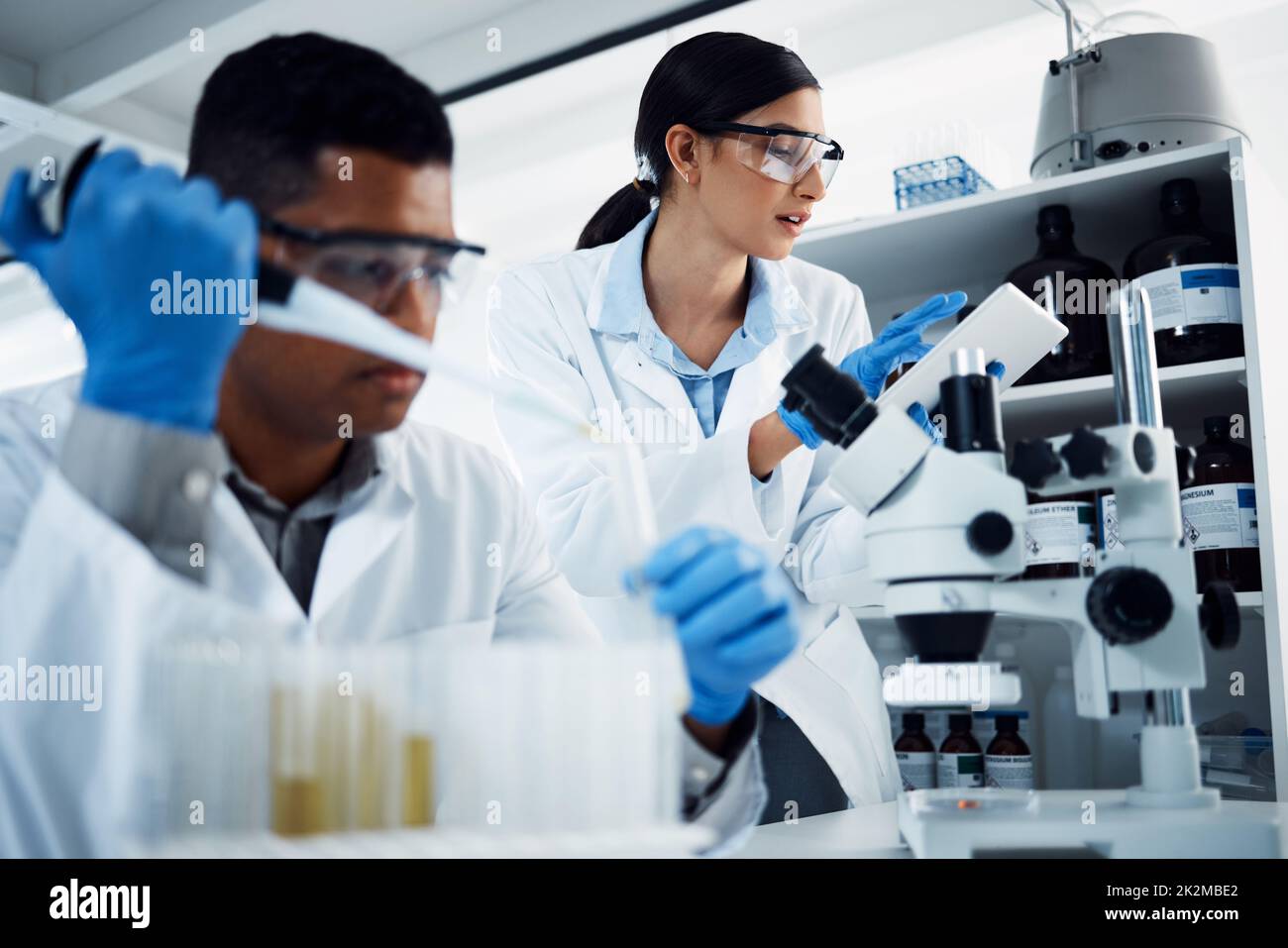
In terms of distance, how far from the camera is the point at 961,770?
6.16ft

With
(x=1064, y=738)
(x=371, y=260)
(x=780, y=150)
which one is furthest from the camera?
(x=1064, y=738)

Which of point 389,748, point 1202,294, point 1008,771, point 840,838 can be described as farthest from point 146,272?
point 1008,771

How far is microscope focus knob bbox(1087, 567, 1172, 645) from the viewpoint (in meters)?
0.82

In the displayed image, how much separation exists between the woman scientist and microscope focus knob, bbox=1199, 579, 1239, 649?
50 cm

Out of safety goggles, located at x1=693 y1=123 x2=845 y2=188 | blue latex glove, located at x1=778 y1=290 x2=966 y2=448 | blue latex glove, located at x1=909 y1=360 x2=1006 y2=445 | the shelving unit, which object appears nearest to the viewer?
blue latex glove, located at x1=909 y1=360 x2=1006 y2=445

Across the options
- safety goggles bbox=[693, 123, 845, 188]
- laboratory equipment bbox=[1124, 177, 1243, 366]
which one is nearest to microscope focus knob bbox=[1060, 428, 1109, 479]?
safety goggles bbox=[693, 123, 845, 188]

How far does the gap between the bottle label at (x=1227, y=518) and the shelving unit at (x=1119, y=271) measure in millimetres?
27

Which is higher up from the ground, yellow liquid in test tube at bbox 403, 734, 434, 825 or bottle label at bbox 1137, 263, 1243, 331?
bottle label at bbox 1137, 263, 1243, 331

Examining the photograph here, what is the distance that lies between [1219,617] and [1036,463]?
226 mm

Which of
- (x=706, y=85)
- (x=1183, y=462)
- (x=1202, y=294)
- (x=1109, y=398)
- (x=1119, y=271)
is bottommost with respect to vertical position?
(x=1183, y=462)

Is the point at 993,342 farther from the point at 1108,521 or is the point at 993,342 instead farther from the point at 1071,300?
the point at 1071,300

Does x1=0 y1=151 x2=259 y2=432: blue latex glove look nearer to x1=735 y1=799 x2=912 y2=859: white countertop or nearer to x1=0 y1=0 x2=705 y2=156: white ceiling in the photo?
x1=0 y1=0 x2=705 y2=156: white ceiling

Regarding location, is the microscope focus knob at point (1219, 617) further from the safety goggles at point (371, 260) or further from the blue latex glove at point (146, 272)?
the blue latex glove at point (146, 272)
